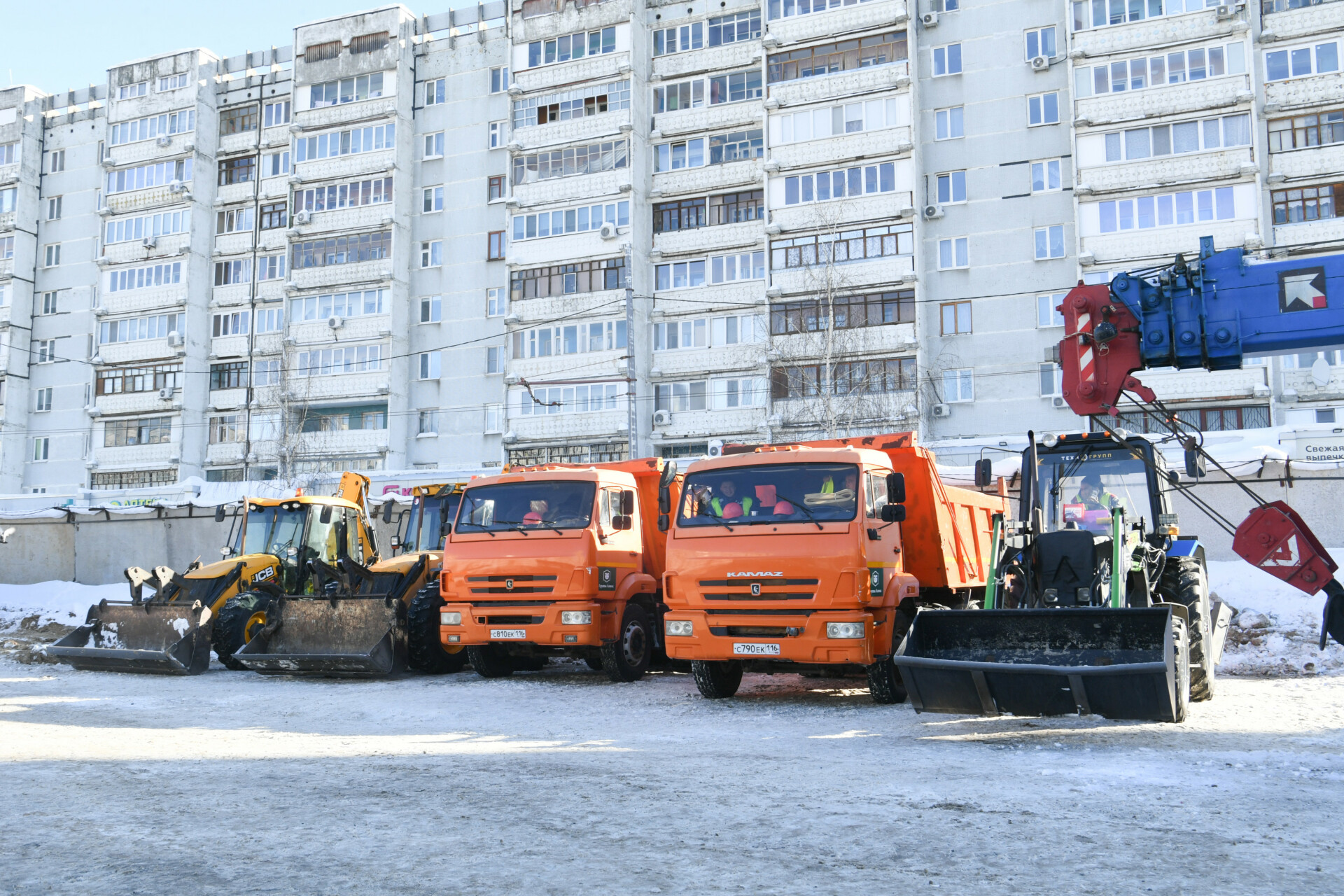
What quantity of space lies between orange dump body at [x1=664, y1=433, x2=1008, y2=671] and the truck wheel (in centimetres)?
27

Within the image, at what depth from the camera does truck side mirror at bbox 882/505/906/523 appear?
37.6 ft

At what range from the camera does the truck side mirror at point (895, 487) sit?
11.3m

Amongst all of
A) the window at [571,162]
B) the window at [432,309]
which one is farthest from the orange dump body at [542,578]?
the window at [432,309]

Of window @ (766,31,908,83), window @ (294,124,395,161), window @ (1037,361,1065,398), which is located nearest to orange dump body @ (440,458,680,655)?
window @ (1037,361,1065,398)

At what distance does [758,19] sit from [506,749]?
3868cm

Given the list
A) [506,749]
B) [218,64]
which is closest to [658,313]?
[218,64]

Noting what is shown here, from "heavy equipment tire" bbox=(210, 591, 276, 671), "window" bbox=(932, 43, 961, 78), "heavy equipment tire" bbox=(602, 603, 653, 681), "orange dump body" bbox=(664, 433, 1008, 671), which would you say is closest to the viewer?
"orange dump body" bbox=(664, 433, 1008, 671)

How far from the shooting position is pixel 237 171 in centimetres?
5256

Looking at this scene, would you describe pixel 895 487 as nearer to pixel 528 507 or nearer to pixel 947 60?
pixel 528 507

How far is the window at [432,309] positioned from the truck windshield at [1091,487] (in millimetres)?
38334

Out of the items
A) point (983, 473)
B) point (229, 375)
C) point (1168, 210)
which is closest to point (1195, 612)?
point (983, 473)

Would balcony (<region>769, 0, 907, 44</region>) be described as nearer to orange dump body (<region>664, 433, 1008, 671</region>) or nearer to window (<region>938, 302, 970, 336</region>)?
window (<region>938, 302, 970, 336</region>)

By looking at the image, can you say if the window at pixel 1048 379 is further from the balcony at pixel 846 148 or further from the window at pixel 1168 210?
the balcony at pixel 846 148

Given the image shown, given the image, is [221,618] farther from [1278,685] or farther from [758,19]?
[758,19]
